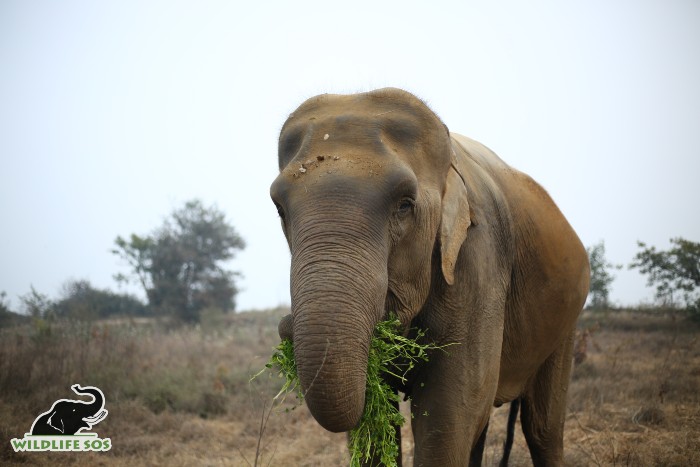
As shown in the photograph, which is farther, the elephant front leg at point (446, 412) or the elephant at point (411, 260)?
the elephant front leg at point (446, 412)

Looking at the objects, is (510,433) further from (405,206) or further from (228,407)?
(228,407)

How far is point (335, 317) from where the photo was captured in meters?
2.78

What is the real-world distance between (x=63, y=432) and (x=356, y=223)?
5.69 meters

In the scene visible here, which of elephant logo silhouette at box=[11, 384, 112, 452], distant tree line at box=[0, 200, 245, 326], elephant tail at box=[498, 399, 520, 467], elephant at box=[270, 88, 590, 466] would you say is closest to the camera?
elephant at box=[270, 88, 590, 466]

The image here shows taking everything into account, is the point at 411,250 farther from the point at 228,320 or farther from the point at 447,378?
the point at 228,320

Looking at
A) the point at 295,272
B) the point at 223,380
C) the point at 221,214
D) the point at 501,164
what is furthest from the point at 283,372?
the point at 221,214

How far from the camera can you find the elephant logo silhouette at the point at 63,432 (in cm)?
676

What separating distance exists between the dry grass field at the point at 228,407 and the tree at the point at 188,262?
19.3 meters

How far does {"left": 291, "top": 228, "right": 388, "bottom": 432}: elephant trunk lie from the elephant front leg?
0.91 m

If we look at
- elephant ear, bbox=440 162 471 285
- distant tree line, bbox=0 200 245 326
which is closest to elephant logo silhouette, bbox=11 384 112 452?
elephant ear, bbox=440 162 471 285

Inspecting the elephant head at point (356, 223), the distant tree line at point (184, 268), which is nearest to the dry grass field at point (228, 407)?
the elephant head at point (356, 223)

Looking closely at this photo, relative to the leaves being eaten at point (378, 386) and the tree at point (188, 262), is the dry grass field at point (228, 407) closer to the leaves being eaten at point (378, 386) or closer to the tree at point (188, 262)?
the leaves being eaten at point (378, 386)

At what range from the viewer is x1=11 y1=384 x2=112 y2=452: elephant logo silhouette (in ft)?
22.2

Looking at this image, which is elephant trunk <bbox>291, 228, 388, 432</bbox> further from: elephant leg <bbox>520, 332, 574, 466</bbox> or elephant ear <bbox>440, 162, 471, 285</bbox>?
elephant leg <bbox>520, 332, 574, 466</bbox>
